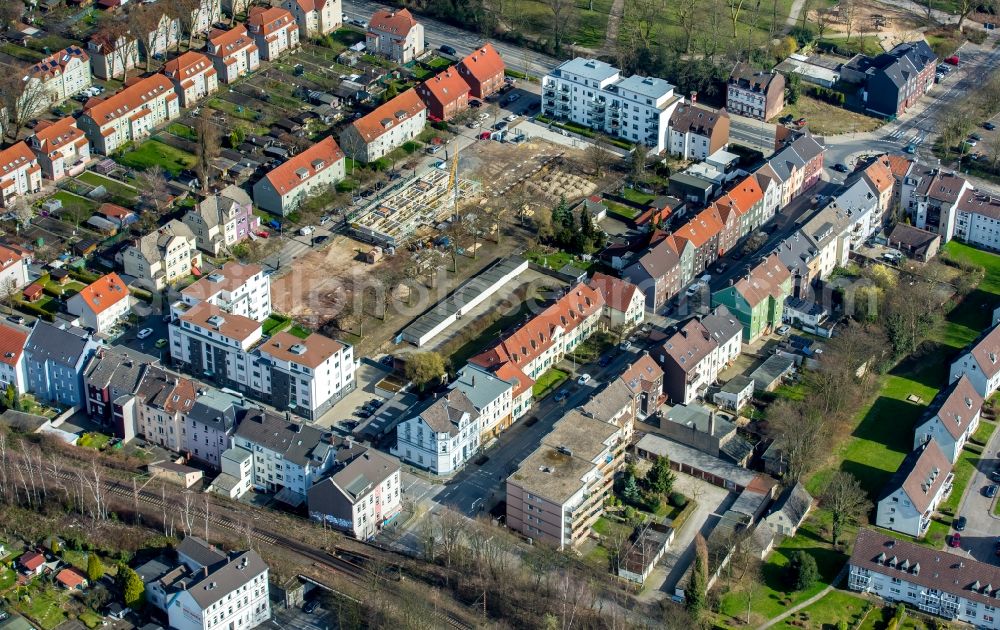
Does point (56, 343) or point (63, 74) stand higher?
point (63, 74)

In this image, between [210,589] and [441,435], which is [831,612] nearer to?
[441,435]

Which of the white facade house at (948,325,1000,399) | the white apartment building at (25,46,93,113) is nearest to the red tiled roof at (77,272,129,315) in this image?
the white apartment building at (25,46,93,113)

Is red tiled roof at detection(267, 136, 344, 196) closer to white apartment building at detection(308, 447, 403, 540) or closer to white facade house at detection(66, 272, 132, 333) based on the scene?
white facade house at detection(66, 272, 132, 333)

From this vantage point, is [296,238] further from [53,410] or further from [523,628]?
[523,628]

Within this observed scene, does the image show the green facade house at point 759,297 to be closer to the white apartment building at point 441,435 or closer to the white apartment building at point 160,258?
the white apartment building at point 441,435

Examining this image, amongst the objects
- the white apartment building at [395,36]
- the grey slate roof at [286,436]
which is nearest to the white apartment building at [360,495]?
the grey slate roof at [286,436]

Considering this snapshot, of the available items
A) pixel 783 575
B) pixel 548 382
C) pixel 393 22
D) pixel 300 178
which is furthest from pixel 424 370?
pixel 393 22

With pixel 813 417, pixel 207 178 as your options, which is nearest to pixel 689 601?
pixel 813 417
